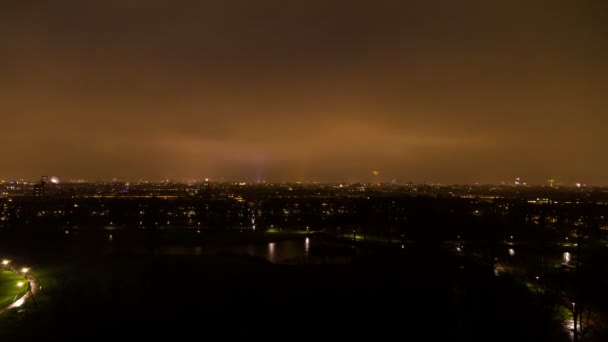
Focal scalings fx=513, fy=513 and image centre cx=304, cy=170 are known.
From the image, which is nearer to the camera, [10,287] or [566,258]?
[10,287]

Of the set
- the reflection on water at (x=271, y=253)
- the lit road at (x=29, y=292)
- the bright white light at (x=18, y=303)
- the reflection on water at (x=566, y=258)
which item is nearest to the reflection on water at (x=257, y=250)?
the reflection on water at (x=271, y=253)

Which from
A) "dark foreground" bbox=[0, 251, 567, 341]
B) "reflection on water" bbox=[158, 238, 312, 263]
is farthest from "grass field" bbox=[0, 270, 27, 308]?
"reflection on water" bbox=[158, 238, 312, 263]

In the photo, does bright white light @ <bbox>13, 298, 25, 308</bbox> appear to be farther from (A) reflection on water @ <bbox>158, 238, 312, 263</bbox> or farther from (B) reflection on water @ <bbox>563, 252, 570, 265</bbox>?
(B) reflection on water @ <bbox>563, 252, 570, 265</bbox>

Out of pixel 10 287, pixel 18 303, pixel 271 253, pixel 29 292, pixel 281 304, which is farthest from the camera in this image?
pixel 271 253

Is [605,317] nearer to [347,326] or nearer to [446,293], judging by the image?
[446,293]

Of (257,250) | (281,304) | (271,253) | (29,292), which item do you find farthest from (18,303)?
(257,250)

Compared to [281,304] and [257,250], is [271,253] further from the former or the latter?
[281,304]
